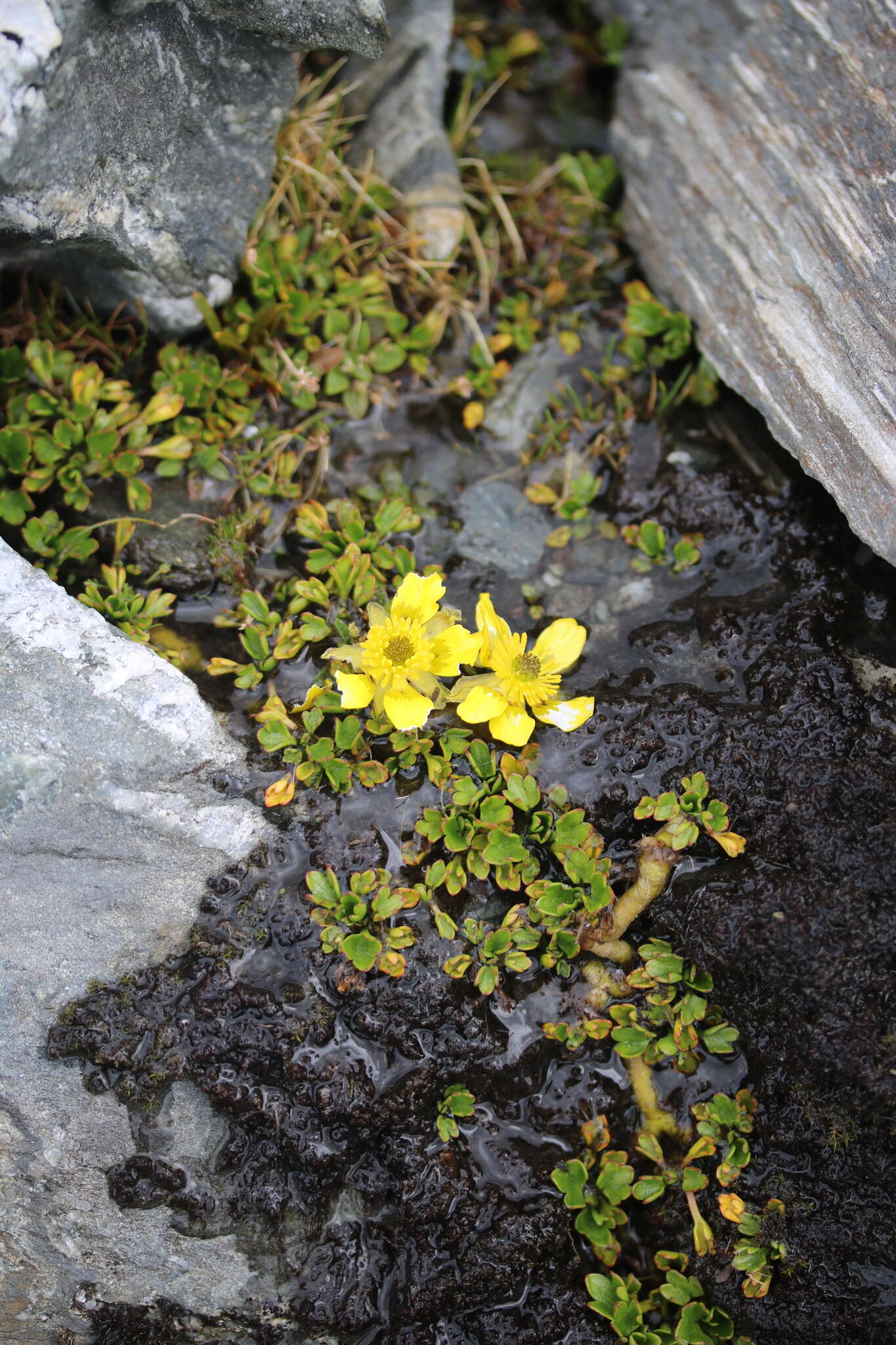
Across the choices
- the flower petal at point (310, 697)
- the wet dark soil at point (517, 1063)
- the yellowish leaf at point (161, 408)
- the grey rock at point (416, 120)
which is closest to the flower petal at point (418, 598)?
the flower petal at point (310, 697)

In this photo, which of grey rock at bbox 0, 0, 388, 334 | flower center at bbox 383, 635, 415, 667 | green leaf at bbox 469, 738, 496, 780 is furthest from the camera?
green leaf at bbox 469, 738, 496, 780

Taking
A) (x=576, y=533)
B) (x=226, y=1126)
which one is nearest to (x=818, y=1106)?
(x=226, y=1126)

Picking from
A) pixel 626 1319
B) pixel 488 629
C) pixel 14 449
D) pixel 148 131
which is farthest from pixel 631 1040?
pixel 148 131

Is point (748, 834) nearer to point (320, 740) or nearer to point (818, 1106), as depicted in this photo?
point (818, 1106)

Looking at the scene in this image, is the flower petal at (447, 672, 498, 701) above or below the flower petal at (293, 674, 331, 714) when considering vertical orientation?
above

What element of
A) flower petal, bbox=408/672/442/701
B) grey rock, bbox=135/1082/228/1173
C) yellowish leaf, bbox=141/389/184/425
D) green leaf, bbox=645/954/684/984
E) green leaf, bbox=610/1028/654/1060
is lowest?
grey rock, bbox=135/1082/228/1173

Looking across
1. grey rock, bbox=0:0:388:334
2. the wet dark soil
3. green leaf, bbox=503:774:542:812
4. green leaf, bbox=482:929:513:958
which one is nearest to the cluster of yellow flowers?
green leaf, bbox=503:774:542:812

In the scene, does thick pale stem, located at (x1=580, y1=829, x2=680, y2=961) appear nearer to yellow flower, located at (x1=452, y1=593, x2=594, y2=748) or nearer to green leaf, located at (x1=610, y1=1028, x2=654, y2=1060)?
green leaf, located at (x1=610, y1=1028, x2=654, y2=1060)
